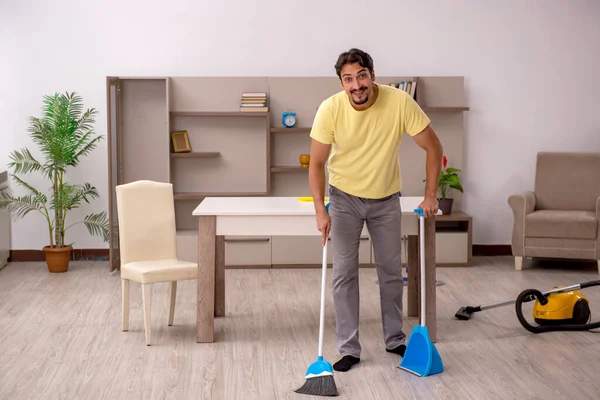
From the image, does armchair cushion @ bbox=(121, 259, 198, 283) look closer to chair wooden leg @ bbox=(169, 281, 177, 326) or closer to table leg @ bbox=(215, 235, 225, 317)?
chair wooden leg @ bbox=(169, 281, 177, 326)

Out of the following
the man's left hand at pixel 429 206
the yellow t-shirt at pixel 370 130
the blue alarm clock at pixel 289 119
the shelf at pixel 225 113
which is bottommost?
the man's left hand at pixel 429 206

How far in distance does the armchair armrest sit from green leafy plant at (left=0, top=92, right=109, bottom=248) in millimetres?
3429

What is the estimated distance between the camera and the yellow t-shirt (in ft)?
12.5

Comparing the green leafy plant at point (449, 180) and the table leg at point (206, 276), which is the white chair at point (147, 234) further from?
the green leafy plant at point (449, 180)

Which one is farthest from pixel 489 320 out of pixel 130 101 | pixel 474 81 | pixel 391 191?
pixel 130 101

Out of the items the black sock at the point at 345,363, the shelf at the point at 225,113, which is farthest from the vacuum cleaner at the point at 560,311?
the shelf at the point at 225,113

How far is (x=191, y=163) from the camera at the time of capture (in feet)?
23.0

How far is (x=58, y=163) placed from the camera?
6.53m

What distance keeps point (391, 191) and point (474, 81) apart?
11.6 feet

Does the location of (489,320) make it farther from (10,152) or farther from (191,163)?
(10,152)

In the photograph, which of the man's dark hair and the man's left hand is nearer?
the man's dark hair

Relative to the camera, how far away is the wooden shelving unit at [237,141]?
677 cm

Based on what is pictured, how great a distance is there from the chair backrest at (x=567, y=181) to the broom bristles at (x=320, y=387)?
12.8ft

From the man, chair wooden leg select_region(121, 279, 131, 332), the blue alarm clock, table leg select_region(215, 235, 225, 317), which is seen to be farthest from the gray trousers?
the blue alarm clock
